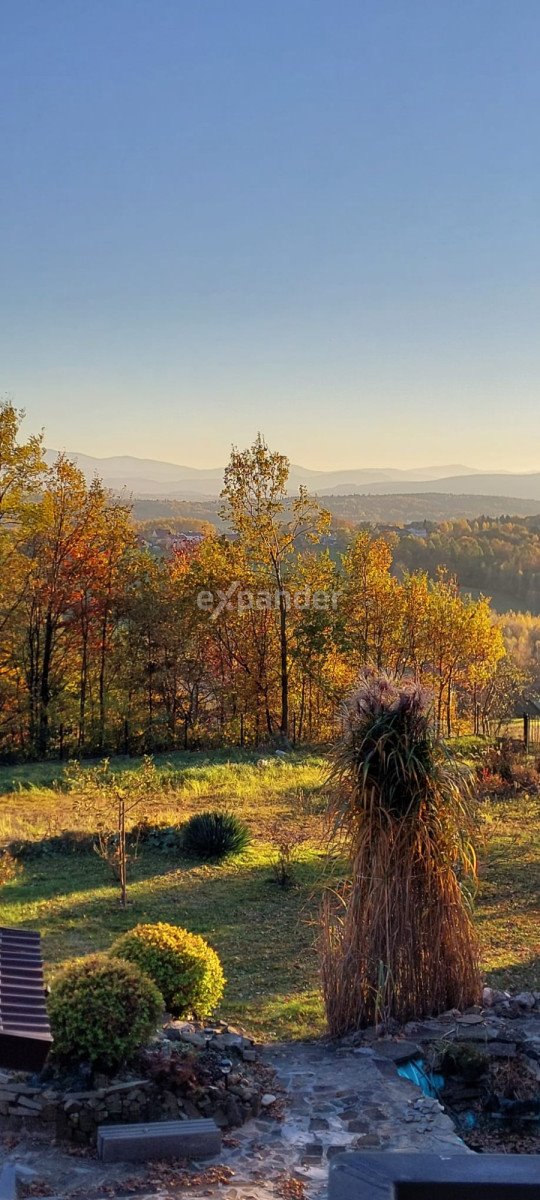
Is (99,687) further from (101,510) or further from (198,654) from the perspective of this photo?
(101,510)

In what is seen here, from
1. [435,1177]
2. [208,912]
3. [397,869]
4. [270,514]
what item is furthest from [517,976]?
[270,514]

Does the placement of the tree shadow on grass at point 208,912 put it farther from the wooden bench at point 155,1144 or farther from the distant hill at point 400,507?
the distant hill at point 400,507

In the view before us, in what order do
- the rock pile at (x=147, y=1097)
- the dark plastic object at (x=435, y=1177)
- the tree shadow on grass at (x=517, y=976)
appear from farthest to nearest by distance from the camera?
the tree shadow on grass at (x=517, y=976) < the rock pile at (x=147, y=1097) < the dark plastic object at (x=435, y=1177)

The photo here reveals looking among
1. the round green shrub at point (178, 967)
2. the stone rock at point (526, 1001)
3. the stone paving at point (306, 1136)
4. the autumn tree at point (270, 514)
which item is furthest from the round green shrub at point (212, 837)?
the autumn tree at point (270, 514)

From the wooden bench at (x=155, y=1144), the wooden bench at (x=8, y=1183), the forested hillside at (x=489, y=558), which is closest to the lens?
the wooden bench at (x=8, y=1183)

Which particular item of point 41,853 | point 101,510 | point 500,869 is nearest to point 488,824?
point 500,869

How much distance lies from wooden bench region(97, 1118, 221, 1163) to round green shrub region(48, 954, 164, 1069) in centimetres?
50

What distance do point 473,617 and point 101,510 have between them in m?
9.38

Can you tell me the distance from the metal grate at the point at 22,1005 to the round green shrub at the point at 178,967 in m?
1.40

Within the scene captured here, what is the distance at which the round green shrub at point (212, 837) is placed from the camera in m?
11.0

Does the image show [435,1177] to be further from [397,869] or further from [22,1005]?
[397,869]

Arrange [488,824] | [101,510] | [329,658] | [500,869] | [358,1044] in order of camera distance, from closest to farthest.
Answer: [358,1044] → [500,869] → [488,824] → [101,510] → [329,658]

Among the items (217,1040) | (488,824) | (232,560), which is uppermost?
(232,560)

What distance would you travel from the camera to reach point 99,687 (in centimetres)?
2288
